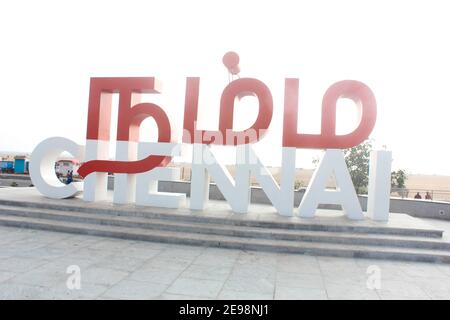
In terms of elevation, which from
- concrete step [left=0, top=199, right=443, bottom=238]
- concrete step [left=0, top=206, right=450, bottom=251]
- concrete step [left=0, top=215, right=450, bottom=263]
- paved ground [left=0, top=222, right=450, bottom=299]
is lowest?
paved ground [left=0, top=222, right=450, bottom=299]

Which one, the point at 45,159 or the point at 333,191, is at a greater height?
the point at 45,159

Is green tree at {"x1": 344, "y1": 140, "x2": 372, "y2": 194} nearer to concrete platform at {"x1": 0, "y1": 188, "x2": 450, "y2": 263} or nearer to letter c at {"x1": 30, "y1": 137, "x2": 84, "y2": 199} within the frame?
concrete platform at {"x1": 0, "y1": 188, "x2": 450, "y2": 263}

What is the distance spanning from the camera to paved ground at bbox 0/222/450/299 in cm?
518

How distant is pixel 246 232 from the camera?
8.27 m

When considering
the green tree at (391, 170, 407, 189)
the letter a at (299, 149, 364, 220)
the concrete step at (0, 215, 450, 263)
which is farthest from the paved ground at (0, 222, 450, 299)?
the green tree at (391, 170, 407, 189)

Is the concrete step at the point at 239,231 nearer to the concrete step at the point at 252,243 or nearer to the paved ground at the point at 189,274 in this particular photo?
the concrete step at the point at 252,243

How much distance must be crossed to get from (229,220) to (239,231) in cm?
62

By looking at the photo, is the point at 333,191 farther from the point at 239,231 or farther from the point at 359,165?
the point at 359,165

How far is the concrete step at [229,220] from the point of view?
845cm

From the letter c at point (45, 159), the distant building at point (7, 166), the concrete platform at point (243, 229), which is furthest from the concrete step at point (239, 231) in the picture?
the distant building at point (7, 166)

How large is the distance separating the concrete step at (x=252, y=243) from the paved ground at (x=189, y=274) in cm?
21

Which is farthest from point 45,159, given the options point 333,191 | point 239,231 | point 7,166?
point 7,166

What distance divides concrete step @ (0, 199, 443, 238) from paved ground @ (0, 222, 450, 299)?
1275mm

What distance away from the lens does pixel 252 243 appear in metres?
7.75
